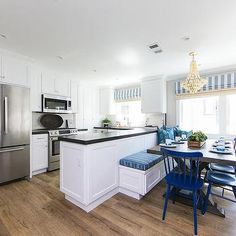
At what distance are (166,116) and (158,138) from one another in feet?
4.04

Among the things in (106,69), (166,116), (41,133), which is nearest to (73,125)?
(41,133)

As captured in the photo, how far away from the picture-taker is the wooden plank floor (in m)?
1.79

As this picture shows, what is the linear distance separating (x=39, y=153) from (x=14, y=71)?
1.84 m

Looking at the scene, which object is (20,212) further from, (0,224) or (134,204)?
(134,204)

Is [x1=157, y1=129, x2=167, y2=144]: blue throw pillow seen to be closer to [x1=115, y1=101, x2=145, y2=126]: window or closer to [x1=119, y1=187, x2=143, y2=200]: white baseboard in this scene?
[x1=115, y1=101, x2=145, y2=126]: window

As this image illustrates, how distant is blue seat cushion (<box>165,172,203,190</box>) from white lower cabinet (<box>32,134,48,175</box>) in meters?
2.89

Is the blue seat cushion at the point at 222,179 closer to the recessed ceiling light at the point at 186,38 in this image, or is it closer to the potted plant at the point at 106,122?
the recessed ceiling light at the point at 186,38

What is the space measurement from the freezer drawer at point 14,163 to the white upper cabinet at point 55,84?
161cm

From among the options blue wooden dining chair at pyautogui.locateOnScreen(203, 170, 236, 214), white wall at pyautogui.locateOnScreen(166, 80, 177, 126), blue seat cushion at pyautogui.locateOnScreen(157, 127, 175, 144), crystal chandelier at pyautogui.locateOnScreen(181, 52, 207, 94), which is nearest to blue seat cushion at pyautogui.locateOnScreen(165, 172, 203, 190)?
blue wooden dining chair at pyautogui.locateOnScreen(203, 170, 236, 214)

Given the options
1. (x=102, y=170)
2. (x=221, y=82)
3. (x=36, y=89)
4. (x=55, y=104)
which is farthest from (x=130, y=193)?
(x=221, y=82)

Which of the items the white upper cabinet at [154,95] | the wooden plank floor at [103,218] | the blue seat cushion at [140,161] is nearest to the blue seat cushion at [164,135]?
the white upper cabinet at [154,95]

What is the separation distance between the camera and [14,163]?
3094 mm

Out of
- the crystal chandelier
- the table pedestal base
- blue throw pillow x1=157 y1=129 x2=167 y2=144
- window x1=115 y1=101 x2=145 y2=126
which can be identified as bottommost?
the table pedestal base

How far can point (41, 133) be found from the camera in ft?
11.9
